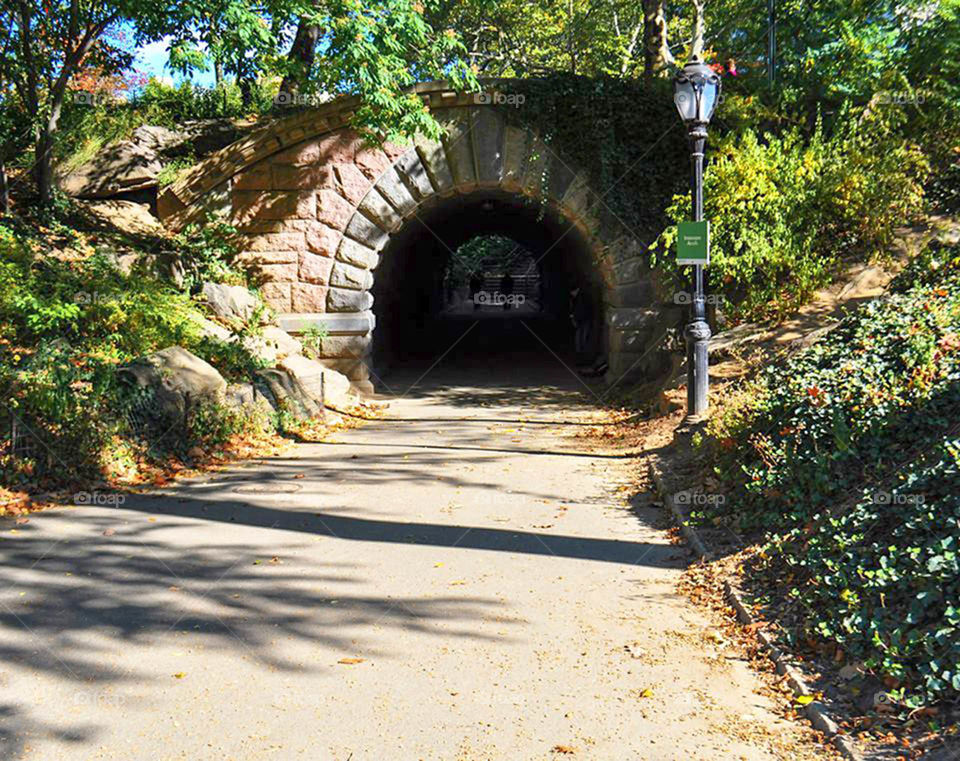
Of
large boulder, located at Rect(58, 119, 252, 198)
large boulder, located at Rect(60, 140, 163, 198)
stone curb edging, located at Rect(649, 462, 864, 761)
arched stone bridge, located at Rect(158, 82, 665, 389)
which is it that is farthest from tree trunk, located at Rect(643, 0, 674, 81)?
stone curb edging, located at Rect(649, 462, 864, 761)

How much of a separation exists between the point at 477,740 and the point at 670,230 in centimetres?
963

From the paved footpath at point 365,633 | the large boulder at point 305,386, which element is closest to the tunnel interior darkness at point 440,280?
the large boulder at point 305,386

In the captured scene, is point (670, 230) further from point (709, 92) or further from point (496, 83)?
point (496, 83)

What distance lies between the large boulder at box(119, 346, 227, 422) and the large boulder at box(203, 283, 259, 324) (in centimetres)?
316

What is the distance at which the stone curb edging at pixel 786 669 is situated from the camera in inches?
140

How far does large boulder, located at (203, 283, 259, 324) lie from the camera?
13148mm

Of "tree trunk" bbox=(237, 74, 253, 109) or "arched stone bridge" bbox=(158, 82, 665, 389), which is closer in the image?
"arched stone bridge" bbox=(158, 82, 665, 389)

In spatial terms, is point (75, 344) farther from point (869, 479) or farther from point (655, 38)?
point (655, 38)

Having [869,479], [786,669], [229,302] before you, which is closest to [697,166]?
[869,479]

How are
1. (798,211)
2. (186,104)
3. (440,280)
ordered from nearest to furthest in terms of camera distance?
1. (798,211)
2. (186,104)
3. (440,280)

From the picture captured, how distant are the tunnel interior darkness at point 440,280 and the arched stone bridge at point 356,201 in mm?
1165

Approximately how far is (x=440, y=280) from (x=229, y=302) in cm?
1772

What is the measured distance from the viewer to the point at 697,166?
A: 9711mm

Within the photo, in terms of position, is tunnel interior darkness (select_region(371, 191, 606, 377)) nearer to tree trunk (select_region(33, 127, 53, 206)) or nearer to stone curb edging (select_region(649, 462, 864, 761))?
tree trunk (select_region(33, 127, 53, 206))
